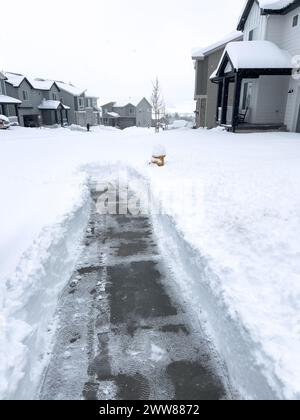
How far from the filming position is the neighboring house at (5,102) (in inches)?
1392

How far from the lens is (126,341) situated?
3691 millimetres

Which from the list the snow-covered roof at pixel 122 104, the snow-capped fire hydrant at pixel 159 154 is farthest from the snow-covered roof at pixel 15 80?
the snow-capped fire hydrant at pixel 159 154

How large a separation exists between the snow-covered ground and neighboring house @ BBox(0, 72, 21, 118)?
29.4m

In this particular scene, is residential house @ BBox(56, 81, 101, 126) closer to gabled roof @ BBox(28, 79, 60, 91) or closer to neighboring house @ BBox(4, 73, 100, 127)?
neighboring house @ BBox(4, 73, 100, 127)

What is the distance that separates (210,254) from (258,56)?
16160 mm

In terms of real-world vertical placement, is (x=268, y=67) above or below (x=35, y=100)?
above

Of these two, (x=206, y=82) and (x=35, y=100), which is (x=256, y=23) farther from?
(x=35, y=100)

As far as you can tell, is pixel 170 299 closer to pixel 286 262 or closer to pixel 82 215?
pixel 286 262

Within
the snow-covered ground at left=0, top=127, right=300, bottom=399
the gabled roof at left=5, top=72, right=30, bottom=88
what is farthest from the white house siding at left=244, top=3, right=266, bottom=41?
the gabled roof at left=5, top=72, right=30, bottom=88

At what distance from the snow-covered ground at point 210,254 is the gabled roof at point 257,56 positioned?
8316mm

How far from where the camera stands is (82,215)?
7.64 m

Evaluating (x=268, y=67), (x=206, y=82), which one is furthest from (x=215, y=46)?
(x=268, y=67)
